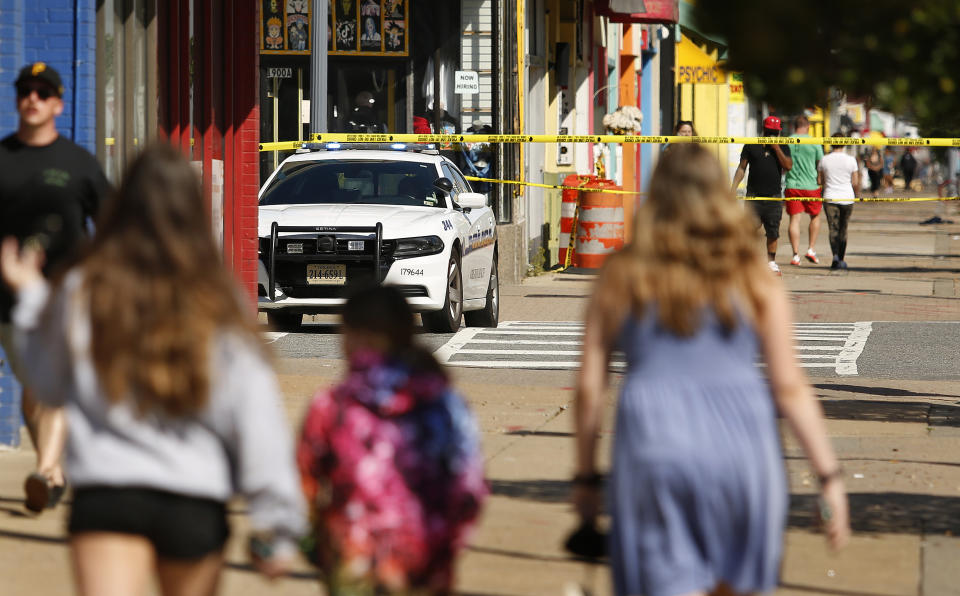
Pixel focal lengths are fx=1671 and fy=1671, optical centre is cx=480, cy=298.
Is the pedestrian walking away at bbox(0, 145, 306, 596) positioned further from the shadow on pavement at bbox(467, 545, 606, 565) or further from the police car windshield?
the police car windshield

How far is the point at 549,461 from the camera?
28.9 ft

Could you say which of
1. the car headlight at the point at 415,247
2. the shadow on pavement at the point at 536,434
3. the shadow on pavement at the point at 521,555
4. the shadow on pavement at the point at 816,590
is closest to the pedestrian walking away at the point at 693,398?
the shadow on pavement at the point at 816,590

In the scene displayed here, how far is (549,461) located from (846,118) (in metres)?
80.6

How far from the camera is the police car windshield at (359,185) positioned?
14.9 meters

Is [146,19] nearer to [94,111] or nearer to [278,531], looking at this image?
[94,111]

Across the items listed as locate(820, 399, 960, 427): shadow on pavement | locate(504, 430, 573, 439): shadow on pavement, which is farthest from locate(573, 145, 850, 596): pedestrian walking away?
locate(820, 399, 960, 427): shadow on pavement

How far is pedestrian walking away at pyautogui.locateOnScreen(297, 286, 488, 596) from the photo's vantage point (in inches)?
147

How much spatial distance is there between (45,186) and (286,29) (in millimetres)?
17557

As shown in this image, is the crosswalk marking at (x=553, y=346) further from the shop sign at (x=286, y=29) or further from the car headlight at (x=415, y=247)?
the shop sign at (x=286, y=29)

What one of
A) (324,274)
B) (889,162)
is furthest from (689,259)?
(889,162)

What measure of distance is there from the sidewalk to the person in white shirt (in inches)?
442

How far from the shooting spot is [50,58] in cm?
869

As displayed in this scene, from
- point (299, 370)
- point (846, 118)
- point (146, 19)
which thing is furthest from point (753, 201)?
point (846, 118)

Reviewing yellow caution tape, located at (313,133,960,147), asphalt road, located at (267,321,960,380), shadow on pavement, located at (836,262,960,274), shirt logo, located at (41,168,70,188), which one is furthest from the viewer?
shadow on pavement, located at (836,262,960,274)
